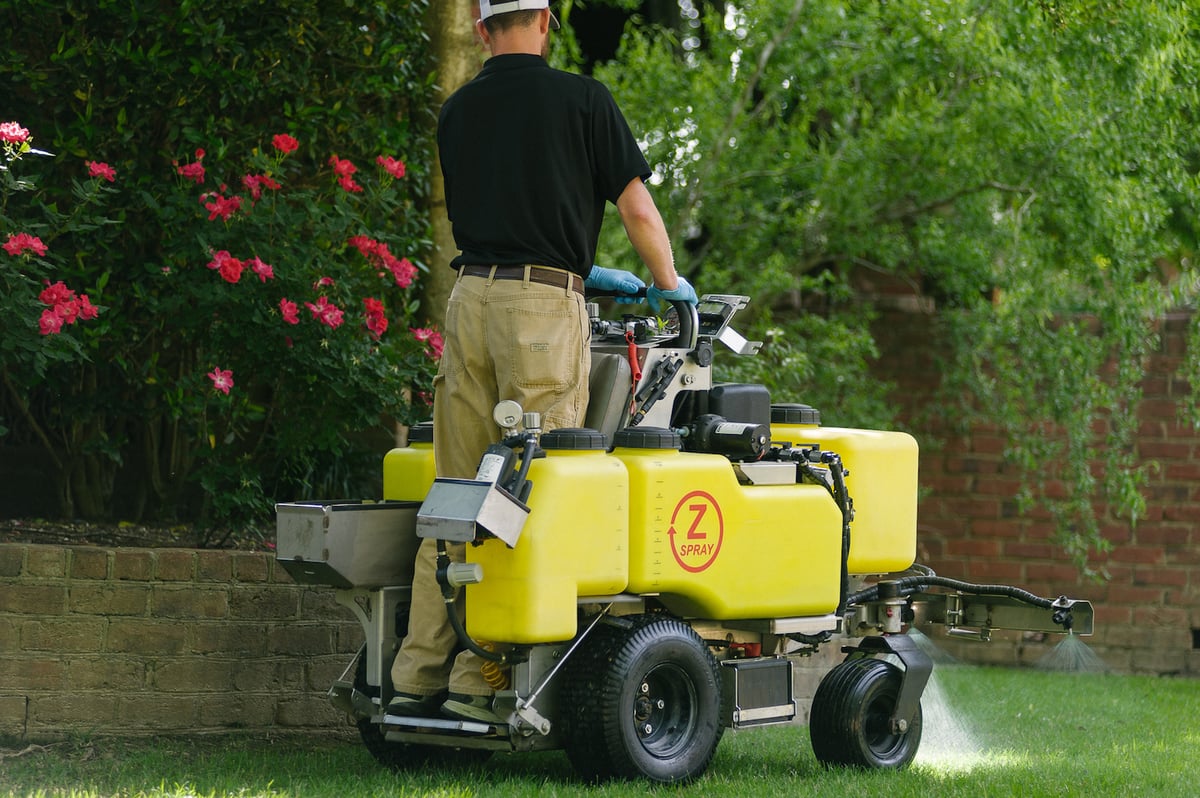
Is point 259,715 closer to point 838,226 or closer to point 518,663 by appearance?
point 518,663

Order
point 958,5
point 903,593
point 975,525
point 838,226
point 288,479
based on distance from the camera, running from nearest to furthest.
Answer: point 903,593, point 288,479, point 958,5, point 838,226, point 975,525

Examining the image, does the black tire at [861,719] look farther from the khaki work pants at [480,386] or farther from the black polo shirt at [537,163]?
the black polo shirt at [537,163]

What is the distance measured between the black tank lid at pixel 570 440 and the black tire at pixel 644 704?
0.59m

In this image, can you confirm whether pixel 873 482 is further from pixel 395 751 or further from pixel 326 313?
pixel 326 313

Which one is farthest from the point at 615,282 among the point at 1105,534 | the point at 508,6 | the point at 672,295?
the point at 1105,534

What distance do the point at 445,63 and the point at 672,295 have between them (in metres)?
2.59

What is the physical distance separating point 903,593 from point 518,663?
1.64m

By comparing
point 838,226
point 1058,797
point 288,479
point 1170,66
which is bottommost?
point 1058,797

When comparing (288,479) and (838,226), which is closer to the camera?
(288,479)

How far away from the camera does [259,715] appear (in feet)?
19.6

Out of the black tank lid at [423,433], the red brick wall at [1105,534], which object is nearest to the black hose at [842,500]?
the black tank lid at [423,433]

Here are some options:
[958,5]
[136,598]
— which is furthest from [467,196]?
[958,5]

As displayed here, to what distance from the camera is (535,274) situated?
4.95 meters

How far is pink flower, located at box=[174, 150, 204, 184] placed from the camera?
636 centimetres
